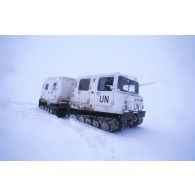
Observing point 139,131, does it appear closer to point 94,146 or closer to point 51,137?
point 94,146

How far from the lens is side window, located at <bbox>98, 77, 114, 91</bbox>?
18.1 feet

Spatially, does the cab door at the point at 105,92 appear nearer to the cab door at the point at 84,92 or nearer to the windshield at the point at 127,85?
the windshield at the point at 127,85

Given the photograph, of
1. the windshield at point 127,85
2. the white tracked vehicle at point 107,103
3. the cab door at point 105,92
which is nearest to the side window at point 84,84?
the white tracked vehicle at point 107,103

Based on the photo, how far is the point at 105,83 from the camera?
5711 mm

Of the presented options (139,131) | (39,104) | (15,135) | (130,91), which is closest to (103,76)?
(130,91)

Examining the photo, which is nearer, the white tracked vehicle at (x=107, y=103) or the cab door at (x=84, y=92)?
the white tracked vehicle at (x=107, y=103)

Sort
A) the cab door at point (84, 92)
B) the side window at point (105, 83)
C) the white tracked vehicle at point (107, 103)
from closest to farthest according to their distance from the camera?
the white tracked vehicle at point (107, 103), the side window at point (105, 83), the cab door at point (84, 92)

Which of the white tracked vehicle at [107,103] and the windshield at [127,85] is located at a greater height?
the windshield at [127,85]

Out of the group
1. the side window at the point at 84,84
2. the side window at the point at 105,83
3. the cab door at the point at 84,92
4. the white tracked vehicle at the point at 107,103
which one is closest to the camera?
the white tracked vehicle at the point at 107,103

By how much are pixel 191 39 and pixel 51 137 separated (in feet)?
16.1

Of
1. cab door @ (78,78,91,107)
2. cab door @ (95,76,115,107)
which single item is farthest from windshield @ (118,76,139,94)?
cab door @ (78,78,91,107)

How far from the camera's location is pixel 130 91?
602 centimetres

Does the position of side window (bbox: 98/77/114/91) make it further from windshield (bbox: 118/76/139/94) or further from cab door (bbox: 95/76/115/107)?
windshield (bbox: 118/76/139/94)

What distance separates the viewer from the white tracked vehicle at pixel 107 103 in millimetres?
5285
